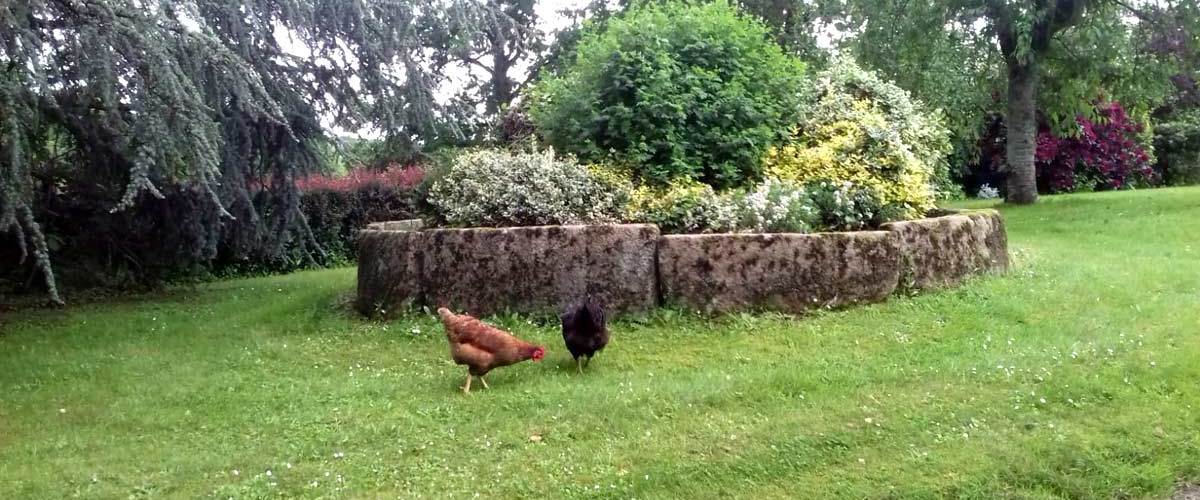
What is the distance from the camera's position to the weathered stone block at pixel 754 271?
21.7ft

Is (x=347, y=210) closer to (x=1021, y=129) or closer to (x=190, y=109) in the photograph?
(x=190, y=109)

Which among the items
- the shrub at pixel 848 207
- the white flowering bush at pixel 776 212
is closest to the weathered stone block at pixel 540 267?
the white flowering bush at pixel 776 212

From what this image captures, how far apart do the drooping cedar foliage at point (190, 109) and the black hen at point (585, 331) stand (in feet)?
10.1

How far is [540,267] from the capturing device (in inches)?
267

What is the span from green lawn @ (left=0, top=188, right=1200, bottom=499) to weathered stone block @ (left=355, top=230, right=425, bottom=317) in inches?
10.2

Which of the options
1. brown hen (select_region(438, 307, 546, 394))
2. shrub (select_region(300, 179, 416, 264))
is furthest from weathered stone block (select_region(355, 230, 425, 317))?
shrub (select_region(300, 179, 416, 264))

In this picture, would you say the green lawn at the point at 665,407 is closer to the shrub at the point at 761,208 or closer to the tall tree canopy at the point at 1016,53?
the shrub at the point at 761,208

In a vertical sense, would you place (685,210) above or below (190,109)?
below

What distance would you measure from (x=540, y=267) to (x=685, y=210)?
1.30 meters

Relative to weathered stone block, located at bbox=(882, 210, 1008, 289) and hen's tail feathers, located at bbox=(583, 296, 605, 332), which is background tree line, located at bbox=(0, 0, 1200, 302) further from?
weathered stone block, located at bbox=(882, 210, 1008, 289)

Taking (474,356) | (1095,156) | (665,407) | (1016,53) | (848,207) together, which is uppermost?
(1016,53)

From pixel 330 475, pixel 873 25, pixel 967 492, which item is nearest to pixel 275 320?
pixel 330 475

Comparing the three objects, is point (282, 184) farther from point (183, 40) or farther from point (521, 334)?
point (521, 334)

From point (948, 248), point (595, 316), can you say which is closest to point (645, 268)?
point (595, 316)
